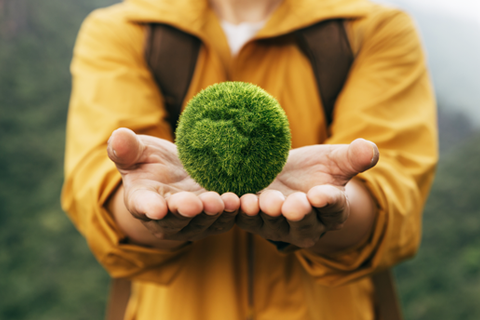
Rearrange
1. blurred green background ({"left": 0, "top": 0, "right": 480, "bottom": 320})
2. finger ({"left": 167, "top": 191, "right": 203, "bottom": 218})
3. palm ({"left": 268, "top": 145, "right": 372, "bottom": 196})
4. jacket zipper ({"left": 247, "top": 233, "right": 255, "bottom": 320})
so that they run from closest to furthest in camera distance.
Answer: finger ({"left": 167, "top": 191, "right": 203, "bottom": 218}) < palm ({"left": 268, "top": 145, "right": 372, "bottom": 196}) < jacket zipper ({"left": 247, "top": 233, "right": 255, "bottom": 320}) < blurred green background ({"left": 0, "top": 0, "right": 480, "bottom": 320})

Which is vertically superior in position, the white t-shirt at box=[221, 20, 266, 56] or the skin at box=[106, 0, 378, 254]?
the white t-shirt at box=[221, 20, 266, 56]

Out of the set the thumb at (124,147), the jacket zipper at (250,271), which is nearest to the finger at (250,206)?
the thumb at (124,147)

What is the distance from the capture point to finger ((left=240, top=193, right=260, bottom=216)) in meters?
1.06

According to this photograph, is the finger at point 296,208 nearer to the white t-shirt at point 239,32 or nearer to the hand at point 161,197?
the hand at point 161,197

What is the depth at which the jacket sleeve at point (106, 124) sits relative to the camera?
1.49m

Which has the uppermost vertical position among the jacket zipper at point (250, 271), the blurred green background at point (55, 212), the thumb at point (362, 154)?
the thumb at point (362, 154)

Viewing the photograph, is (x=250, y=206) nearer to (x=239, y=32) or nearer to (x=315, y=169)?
(x=315, y=169)

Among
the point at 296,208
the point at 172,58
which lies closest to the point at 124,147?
the point at 296,208

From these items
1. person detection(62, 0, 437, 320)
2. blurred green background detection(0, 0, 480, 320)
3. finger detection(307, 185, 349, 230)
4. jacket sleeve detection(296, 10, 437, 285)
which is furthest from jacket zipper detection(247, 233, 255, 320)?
blurred green background detection(0, 0, 480, 320)

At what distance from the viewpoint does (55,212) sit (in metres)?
4.95

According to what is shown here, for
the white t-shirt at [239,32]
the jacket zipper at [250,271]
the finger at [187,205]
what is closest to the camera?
the finger at [187,205]

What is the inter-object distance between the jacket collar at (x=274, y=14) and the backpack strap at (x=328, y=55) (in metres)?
0.05

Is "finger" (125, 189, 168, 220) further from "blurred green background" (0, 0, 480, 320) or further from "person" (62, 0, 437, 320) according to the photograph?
"blurred green background" (0, 0, 480, 320)

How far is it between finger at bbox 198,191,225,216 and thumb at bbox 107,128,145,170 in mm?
282
